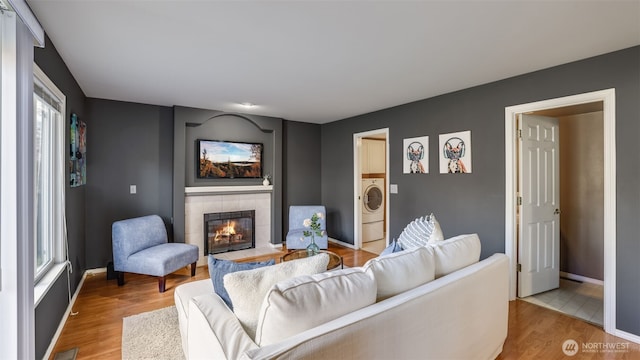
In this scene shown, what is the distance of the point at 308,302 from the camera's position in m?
1.17

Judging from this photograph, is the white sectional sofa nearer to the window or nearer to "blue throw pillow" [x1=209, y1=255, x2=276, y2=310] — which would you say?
"blue throw pillow" [x1=209, y1=255, x2=276, y2=310]

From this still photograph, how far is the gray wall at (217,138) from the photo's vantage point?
423cm

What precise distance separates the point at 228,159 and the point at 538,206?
13.7 ft

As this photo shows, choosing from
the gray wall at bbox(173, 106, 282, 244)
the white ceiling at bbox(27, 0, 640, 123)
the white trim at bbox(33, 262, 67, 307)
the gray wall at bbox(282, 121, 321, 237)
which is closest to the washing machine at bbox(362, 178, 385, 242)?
the gray wall at bbox(282, 121, 321, 237)

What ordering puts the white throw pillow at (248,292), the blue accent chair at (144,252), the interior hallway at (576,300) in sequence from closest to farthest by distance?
the white throw pillow at (248,292) < the interior hallway at (576,300) < the blue accent chair at (144,252)

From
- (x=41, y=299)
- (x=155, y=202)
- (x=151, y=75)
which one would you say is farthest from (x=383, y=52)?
(x=155, y=202)

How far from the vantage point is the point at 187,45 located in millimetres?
2252

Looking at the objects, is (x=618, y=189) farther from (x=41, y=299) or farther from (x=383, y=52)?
(x=41, y=299)

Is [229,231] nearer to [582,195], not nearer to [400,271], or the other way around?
[400,271]

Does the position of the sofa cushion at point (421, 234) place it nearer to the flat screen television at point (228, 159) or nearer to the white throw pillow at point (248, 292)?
the white throw pillow at point (248, 292)

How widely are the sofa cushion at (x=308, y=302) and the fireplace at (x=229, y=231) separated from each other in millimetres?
3626

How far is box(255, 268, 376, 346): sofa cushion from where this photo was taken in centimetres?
111

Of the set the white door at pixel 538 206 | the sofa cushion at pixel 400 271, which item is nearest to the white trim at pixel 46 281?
the sofa cushion at pixel 400 271

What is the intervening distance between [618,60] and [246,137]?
443cm
